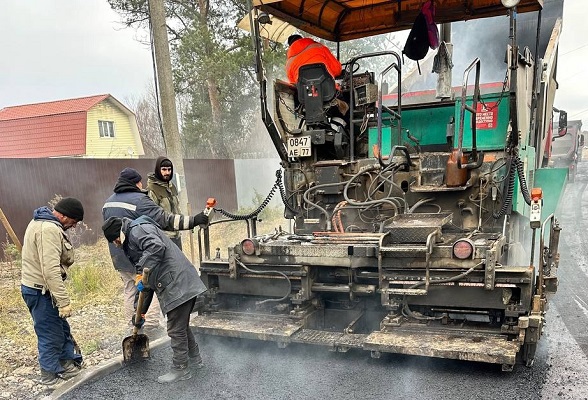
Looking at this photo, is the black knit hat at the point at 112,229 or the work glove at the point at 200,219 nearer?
the black knit hat at the point at 112,229

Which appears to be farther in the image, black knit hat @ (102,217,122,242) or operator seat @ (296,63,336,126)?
operator seat @ (296,63,336,126)

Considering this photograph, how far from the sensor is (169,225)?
419 cm

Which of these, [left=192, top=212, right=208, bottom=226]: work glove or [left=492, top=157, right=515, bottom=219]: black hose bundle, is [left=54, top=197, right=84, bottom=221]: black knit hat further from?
[left=492, top=157, right=515, bottom=219]: black hose bundle

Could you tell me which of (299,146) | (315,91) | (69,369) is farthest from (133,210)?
(315,91)

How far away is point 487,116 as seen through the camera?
4512mm

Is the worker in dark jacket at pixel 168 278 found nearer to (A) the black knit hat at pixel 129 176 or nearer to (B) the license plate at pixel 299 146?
(A) the black knit hat at pixel 129 176

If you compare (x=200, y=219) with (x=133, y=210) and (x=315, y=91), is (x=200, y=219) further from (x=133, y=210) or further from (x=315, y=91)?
(x=315, y=91)

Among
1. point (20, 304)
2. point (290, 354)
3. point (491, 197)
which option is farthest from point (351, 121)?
point (20, 304)

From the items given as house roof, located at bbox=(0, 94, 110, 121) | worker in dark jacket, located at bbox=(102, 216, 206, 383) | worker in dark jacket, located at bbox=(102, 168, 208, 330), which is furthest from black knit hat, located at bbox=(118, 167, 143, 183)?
house roof, located at bbox=(0, 94, 110, 121)

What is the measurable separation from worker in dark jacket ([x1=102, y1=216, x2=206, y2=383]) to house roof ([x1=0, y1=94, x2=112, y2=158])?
2029 cm

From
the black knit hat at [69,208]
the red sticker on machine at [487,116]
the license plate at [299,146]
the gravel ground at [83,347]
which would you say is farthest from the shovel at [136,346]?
the red sticker on machine at [487,116]

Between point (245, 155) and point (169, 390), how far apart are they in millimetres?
16286

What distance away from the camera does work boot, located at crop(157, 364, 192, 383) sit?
3.60 m

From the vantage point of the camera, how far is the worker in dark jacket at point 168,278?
354cm
